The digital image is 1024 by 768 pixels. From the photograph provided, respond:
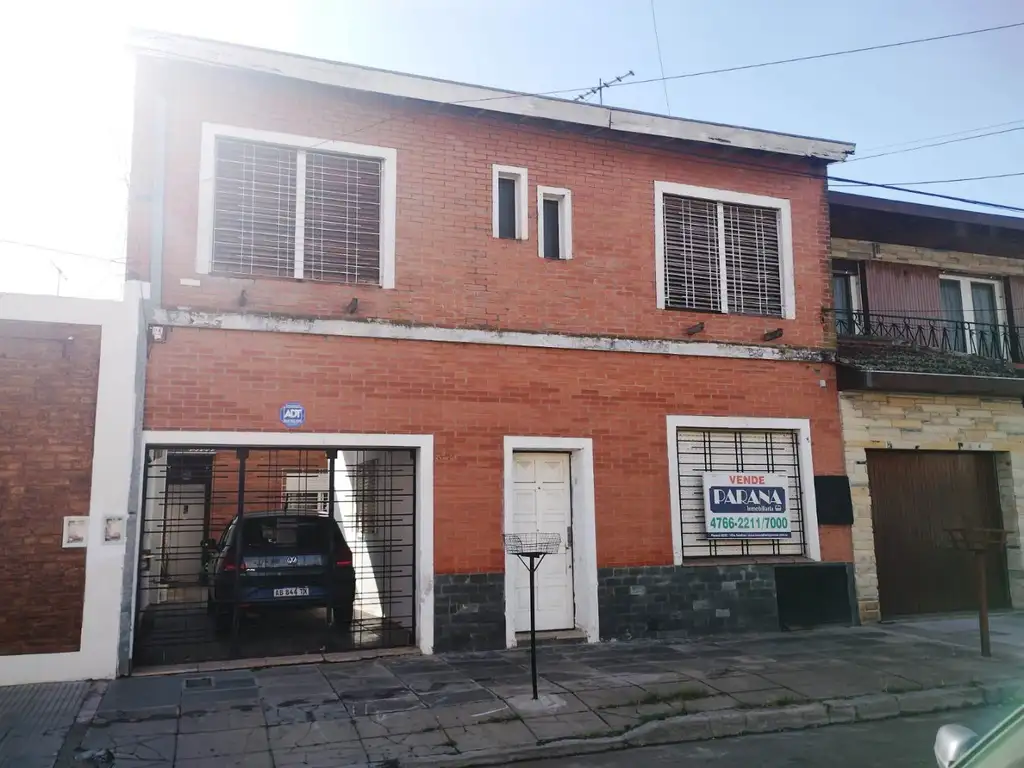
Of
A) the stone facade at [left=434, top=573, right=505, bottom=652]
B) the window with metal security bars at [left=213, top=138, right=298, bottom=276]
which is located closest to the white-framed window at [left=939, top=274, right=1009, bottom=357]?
the stone facade at [left=434, top=573, right=505, bottom=652]

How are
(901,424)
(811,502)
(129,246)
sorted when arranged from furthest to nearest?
(901,424) < (811,502) < (129,246)

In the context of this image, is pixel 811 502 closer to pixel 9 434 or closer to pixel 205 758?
pixel 205 758

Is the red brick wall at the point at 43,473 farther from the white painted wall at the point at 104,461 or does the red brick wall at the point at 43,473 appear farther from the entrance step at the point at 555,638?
the entrance step at the point at 555,638

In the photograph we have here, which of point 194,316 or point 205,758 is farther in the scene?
point 194,316

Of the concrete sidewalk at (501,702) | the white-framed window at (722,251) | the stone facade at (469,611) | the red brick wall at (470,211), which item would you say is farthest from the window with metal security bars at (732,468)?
the stone facade at (469,611)

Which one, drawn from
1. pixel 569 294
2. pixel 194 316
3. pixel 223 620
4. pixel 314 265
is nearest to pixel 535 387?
pixel 569 294

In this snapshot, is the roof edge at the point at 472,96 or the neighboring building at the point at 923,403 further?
the neighboring building at the point at 923,403

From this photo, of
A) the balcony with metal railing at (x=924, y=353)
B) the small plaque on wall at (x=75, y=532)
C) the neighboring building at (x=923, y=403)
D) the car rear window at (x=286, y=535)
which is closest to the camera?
the small plaque on wall at (x=75, y=532)

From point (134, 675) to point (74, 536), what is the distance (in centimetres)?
149

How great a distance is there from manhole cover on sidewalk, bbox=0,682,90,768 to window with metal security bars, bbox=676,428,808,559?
7000 millimetres

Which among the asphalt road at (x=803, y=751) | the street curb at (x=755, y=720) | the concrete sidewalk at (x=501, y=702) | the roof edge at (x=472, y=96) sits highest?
the roof edge at (x=472, y=96)

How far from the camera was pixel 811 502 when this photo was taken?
11.1 meters

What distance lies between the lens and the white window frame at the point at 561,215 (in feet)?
33.9

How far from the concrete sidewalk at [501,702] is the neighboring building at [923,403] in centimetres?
254
